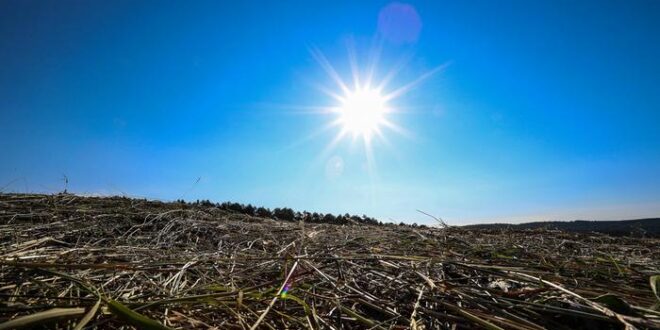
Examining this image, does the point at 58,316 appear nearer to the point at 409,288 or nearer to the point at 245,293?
the point at 245,293

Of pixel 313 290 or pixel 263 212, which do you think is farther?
pixel 263 212

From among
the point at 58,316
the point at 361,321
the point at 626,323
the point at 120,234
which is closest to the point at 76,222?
the point at 120,234

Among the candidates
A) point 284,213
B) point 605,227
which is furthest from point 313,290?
point 605,227

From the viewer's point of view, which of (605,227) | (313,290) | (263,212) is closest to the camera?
(313,290)

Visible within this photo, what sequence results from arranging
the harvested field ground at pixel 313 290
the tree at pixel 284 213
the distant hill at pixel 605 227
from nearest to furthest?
the harvested field ground at pixel 313 290, the distant hill at pixel 605 227, the tree at pixel 284 213

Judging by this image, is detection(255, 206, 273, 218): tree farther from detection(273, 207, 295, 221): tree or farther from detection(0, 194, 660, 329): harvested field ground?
detection(0, 194, 660, 329): harvested field ground

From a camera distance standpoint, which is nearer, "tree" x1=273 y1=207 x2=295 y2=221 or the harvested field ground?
the harvested field ground

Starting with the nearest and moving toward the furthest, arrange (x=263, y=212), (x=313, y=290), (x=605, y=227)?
(x=313, y=290) → (x=263, y=212) → (x=605, y=227)

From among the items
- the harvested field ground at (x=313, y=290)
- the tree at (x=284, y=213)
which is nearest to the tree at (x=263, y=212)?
the tree at (x=284, y=213)

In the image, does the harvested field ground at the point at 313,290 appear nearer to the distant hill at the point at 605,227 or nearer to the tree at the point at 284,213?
the distant hill at the point at 605,227

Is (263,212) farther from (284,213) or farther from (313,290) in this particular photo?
(313,290)

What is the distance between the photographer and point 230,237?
9.23 ft

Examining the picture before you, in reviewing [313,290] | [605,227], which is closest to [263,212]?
[313,290]

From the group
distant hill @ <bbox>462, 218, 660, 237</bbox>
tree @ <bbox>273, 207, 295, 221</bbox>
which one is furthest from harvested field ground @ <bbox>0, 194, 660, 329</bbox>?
tree @ <bbox>273, 207, 295, 221</bbox>
